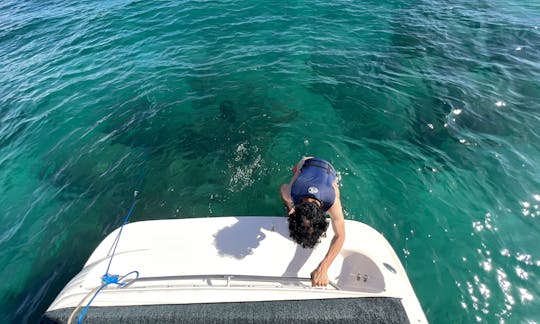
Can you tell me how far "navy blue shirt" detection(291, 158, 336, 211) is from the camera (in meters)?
4.18

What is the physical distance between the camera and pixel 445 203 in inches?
252

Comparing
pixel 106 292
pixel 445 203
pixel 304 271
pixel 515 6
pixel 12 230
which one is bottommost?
pixel 12 230

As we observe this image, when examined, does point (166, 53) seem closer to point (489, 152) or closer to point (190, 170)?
point (190, 170)

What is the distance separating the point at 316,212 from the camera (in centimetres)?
373

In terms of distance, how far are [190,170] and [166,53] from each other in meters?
7.32

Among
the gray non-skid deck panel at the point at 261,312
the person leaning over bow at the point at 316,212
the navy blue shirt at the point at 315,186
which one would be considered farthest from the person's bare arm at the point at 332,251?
the gray non-skid deck panel at the point at 261,312

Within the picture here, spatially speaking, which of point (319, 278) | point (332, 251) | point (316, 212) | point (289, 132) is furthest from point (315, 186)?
point (289, 132)

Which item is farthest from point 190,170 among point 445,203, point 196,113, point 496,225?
point 496,225

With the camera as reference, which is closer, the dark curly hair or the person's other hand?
the dark curly hair

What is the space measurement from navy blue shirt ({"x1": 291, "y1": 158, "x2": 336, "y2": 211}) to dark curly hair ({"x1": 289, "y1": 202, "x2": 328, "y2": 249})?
0.41m

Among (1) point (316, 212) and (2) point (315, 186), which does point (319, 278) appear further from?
(2) point (315, 186)

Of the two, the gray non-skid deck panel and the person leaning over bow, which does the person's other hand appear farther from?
the gray non-skid deck panel

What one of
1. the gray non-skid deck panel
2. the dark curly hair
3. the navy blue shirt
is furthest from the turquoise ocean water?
the dark curly hair

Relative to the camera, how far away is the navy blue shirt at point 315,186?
418 cm
